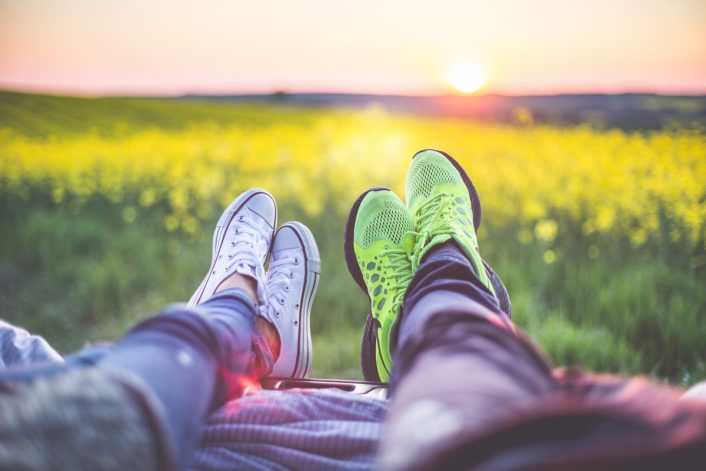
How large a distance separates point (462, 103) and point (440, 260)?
976 centimetres

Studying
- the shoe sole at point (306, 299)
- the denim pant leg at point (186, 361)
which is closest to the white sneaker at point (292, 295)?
the shoe sole at point (306, 299)

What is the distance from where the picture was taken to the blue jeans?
64cm

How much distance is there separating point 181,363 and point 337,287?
166cm

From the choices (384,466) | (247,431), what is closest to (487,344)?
(384,466)

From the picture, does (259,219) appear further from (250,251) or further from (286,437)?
(286,437)

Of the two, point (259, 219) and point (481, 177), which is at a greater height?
point (481, 177)

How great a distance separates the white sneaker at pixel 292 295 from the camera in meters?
1.37

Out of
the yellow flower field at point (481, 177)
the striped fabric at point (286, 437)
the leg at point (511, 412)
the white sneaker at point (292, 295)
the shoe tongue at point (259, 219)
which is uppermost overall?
the yellow flower field at point (481, 177)

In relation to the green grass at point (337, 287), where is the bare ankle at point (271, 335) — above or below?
below

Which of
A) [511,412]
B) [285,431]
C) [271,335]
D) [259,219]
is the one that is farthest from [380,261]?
[511,412]

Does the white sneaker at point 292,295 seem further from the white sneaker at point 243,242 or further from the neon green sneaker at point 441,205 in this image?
the neon green sneaker at point 441,205

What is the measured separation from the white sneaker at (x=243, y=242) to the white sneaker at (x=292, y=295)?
0.17ft

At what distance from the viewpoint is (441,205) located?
5.27 feet

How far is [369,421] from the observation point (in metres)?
0.90
